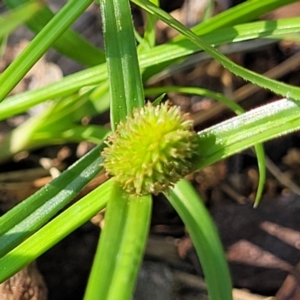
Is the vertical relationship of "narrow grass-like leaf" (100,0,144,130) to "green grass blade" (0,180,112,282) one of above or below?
above

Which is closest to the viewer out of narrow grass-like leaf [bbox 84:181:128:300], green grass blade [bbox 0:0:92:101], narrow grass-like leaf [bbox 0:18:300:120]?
narrow grass-like leaf [bbox 84:181:128:300]

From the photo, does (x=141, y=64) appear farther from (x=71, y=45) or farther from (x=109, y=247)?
(x=109, y=247)

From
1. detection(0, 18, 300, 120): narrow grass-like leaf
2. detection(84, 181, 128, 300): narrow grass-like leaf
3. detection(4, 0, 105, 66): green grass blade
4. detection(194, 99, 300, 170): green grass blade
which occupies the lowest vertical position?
detection(84, 181, 128, 300): narrow grass-like leaf

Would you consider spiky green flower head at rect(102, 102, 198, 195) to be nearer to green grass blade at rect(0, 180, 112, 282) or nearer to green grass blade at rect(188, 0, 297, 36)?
green grass blade at rect(0, 180, 112, 282)

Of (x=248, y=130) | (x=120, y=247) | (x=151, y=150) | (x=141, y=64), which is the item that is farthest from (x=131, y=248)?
(x=141, y=64)

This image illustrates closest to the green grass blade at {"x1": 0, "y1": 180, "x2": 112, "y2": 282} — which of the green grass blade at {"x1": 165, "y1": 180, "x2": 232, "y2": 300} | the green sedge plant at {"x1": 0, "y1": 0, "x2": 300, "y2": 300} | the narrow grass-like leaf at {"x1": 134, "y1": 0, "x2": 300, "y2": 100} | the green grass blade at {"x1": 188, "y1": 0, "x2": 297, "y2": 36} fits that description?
the green sedge plant at {"x1": 0, "y1": 0, "x2": 300, "y2": 300}

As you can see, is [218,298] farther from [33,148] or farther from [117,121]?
[33,148]

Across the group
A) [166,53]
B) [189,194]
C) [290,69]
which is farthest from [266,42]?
[189,194]

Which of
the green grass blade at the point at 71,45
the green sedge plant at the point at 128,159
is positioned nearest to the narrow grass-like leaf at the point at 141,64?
the green sedge plant at the point at 128,159

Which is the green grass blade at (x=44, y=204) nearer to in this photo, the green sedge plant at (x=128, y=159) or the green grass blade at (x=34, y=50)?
the green sedge plant at (x=128, y=159)
